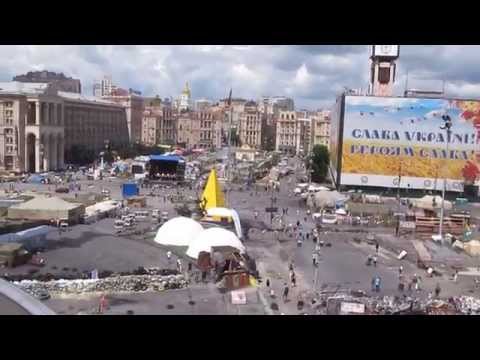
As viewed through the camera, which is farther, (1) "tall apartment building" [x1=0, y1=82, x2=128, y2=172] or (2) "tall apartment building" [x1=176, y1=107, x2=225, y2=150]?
(2) "tall apartment building" [x1=176, y1=107, x2=225, y2=150]

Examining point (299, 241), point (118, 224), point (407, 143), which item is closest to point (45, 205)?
point (118, 224)

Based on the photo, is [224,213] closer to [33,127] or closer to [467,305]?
[467,305]

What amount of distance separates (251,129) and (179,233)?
47.0 m

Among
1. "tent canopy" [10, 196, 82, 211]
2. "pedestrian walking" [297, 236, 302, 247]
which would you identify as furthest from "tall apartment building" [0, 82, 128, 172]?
"pedestrian walking" [297, 236, 302, 247]

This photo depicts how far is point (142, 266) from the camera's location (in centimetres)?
1020

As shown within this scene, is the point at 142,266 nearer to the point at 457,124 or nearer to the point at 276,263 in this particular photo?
the point at 276,263

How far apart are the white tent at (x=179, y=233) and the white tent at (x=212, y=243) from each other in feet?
2.56

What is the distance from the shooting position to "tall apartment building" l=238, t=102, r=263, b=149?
191ft

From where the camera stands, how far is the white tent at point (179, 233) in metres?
11.8

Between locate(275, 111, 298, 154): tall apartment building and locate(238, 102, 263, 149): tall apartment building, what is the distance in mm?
2000

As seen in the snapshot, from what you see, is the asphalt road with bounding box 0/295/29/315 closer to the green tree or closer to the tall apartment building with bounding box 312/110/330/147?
the green tree
